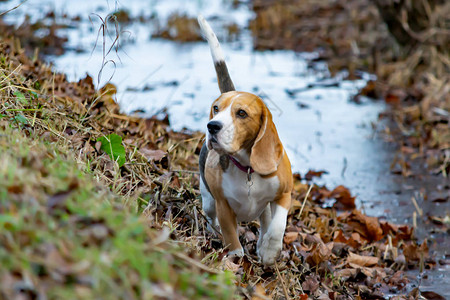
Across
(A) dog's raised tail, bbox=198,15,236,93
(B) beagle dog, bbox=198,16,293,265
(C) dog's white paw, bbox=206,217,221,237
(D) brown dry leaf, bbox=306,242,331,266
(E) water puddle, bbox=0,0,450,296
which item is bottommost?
(E) water puddle, bbox=0,0,450,296

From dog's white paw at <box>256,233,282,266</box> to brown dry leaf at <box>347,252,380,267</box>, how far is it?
0.86 metres

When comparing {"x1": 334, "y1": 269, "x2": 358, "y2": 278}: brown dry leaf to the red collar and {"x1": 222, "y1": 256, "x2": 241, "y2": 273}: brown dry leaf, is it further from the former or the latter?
the red collar

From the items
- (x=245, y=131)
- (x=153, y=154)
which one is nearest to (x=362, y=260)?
(x=245, y=131)

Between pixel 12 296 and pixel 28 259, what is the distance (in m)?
0.13

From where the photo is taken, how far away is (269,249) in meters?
4.01

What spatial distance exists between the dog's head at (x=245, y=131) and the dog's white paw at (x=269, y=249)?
1.50 ft

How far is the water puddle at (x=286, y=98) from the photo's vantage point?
612cm

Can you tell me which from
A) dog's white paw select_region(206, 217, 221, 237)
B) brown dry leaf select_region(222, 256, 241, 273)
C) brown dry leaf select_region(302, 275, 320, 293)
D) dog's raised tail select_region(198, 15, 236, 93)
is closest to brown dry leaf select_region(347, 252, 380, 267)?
brown dry leaf select_region(302, 275, 320, 293)

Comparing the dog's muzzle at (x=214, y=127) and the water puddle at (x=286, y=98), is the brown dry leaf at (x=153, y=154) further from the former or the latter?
the dog's muzzle at (x=214, y=127)

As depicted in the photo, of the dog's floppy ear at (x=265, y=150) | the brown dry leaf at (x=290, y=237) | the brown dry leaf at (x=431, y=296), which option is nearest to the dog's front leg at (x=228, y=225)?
the dog's floppy ear at (x=265, y=150)

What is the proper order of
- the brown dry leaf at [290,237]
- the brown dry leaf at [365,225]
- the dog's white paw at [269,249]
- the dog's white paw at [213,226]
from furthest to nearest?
the brown dry leaf at [365,225], the brown dry leaf at [290,237], the dog's white paw at [213,226], the dog's white paw at [269,249]

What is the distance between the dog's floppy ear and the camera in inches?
148

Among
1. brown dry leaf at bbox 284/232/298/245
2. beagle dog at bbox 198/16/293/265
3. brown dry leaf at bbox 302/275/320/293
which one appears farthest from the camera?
brown dry leaf at bbox 284/232/298/245

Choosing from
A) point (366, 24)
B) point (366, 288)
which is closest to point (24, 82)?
point (366, 288)
